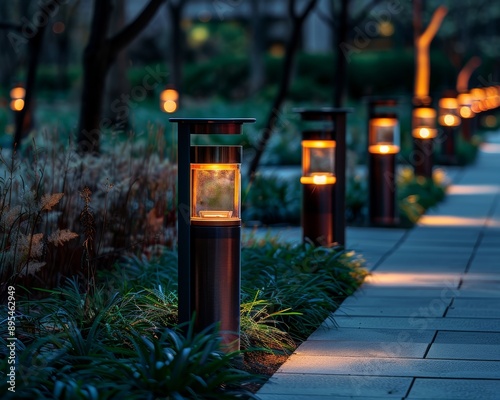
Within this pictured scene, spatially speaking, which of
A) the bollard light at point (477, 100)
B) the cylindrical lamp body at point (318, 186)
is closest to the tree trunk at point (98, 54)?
the cylindrical lamp body at point (318, 186)

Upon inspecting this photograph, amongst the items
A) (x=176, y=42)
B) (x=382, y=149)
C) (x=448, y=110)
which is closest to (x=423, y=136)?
(x=382, y=149)

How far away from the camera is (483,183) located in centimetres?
2325

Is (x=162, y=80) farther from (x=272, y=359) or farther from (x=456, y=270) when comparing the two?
(x=272, y=359)

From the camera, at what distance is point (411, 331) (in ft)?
26.9

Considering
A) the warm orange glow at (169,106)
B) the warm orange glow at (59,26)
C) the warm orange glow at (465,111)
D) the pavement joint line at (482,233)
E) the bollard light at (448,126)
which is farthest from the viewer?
the warm orange glow at (59,26)

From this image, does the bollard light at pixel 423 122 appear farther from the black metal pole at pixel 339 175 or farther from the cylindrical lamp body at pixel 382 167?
the black metal pole at pixel 339 175

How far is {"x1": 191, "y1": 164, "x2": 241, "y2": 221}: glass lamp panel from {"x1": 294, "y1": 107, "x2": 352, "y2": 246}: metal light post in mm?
4097

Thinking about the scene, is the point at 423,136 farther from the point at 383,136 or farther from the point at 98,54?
the point at 98,54

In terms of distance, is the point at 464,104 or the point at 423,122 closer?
the point at 423,122

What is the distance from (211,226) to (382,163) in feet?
27.4

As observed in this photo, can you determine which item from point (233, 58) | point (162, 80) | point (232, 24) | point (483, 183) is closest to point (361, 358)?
point (483, 183)

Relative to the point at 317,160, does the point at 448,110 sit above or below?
above

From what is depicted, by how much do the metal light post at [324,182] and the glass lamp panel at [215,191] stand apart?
4097 millimetres

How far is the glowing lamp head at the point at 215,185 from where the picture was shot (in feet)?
22.8
